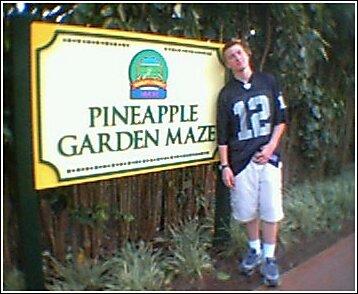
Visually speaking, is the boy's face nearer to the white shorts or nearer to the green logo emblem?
the green logo emblem

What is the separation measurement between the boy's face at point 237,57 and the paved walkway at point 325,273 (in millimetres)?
1597

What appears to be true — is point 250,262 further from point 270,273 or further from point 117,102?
point 117,102

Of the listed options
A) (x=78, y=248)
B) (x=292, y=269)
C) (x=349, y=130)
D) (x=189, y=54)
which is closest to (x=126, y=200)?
(x=78, y=248)

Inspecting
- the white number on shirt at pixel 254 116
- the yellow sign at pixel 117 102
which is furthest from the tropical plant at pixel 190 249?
the white number on shirt at pixel 254 116

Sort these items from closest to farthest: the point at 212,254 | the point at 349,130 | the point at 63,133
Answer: the point at 63,133 → the point at 212,254 → the point at 349,130

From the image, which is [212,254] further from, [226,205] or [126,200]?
[126,200]

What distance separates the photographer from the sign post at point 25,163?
2.49 m

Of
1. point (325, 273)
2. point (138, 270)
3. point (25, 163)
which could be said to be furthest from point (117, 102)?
point (325, 273)

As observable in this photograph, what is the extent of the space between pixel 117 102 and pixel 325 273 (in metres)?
2.14

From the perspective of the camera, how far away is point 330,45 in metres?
5.06

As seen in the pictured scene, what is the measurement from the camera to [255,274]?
3.41 metres

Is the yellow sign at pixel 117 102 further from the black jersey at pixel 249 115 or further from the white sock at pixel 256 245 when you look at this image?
the white sock at pixel 256 245

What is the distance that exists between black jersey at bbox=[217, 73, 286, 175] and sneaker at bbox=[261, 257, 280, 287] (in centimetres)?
71

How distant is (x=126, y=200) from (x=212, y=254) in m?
0.87
